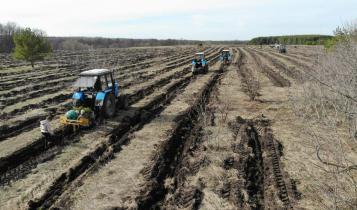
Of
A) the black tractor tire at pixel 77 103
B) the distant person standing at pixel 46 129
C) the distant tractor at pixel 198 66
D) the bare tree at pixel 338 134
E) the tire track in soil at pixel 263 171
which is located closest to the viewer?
the bare tree at pixel 338 134

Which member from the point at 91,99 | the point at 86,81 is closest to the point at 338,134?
the point at 91,99

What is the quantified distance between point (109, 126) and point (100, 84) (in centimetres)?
166

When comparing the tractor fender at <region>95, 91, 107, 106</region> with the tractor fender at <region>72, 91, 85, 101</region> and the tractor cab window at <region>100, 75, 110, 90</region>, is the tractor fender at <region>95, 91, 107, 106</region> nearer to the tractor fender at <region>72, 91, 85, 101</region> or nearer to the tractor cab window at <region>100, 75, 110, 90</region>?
the tractor fender at <region>72, 91, 85, 101</region>

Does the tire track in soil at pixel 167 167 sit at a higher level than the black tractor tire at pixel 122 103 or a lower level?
lower

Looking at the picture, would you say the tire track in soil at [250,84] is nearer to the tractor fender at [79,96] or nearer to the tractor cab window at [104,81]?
the tractor cab window at [104,81]

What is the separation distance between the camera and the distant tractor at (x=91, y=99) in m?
12.8

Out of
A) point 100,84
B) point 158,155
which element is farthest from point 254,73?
point 158,155

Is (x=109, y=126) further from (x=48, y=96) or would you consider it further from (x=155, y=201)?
(x=48, y=96)

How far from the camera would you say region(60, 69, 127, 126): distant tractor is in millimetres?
12828

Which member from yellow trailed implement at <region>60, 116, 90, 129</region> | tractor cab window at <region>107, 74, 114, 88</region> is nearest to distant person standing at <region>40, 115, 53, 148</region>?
yellow trailed implement at <region>60, 116, 90, 129</region>

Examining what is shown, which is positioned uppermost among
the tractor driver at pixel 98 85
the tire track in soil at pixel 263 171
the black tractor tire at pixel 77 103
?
the tractor driver at pixel 98 85

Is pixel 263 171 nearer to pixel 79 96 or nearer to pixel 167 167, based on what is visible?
pixel 167 167

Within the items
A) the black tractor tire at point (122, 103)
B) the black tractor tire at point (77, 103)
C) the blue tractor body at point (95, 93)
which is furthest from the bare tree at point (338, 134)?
the black tractor tire at point (77, 103)

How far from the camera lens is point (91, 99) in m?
13.8
